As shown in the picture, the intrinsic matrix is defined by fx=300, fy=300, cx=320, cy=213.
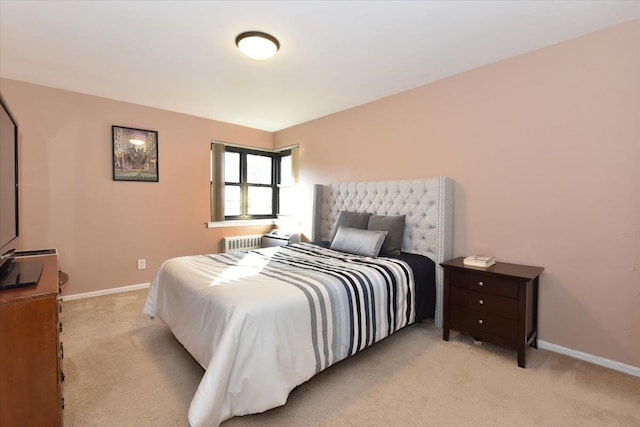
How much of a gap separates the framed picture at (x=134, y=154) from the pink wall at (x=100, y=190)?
0.23ft

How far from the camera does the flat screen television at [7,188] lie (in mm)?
1622

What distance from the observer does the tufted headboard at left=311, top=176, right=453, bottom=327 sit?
285 cm

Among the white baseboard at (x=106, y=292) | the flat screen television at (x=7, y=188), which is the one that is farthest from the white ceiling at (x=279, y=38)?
the white baseboard at (x=106, y=292)

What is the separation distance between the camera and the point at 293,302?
1.74 m

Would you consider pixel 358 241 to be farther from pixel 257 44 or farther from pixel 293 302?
pixel 257 44

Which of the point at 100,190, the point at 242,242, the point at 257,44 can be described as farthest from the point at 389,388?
the point at 100,190

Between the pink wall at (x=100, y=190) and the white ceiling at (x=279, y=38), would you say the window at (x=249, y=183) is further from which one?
the white ceiling at (x=279, y=38)

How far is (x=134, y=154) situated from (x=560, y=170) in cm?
447

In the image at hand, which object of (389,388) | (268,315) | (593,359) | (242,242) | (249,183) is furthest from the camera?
(249,183)

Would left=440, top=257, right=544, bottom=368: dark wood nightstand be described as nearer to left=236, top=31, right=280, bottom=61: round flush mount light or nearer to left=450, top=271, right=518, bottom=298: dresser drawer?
left=450, top=271, right=518, bottom=298: dresser drawer

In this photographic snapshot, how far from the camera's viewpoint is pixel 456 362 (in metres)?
2.21

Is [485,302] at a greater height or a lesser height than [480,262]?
lesser

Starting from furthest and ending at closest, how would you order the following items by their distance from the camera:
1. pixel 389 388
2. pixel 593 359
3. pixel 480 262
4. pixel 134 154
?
pixel 134 154 → pixel 480 262 → pixel 593 359 → pixel 389 388

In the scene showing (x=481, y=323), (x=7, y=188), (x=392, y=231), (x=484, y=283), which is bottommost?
(x=481, y=323)
